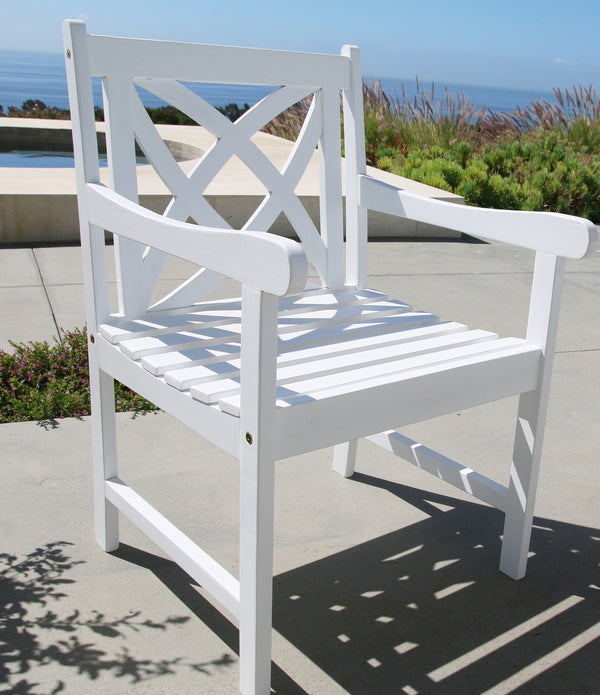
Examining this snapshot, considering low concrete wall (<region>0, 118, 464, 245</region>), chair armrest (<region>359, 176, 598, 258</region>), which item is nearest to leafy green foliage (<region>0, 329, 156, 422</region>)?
chair armrest (<region>359, 176, 598, 258</region>)

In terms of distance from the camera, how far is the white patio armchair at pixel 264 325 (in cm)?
117

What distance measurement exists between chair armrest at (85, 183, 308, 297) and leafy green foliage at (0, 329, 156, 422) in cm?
107

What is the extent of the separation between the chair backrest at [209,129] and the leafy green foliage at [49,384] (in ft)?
2.56

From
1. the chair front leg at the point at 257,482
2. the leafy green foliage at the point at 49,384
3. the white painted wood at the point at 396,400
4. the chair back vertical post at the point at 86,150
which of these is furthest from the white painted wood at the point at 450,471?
the leafy green foliage at the point at 49,384

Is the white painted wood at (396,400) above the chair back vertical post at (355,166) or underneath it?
underneath

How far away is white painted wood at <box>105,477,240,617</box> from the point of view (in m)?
1.31

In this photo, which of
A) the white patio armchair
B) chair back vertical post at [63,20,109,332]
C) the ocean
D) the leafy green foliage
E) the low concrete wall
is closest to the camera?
the white patio armchair

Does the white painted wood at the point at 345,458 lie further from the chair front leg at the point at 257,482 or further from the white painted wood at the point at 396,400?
the chair front leg at the point at 257,482

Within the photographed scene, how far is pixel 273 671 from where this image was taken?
4.49 feet

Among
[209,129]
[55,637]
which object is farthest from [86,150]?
[55,637]

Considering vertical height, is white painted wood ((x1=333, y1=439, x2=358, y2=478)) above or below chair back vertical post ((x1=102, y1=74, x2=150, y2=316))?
below

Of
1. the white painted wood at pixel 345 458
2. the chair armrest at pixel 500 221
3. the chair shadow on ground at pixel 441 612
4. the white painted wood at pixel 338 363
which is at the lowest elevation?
the chair shadow on ground at pixel 441 612

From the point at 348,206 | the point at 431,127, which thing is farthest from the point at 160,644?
the point at 431,127

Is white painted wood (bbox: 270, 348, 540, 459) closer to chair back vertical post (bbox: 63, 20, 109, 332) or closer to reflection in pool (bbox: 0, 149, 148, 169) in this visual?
chair back vertical post (bbox: 63, 20, 109, 332)
